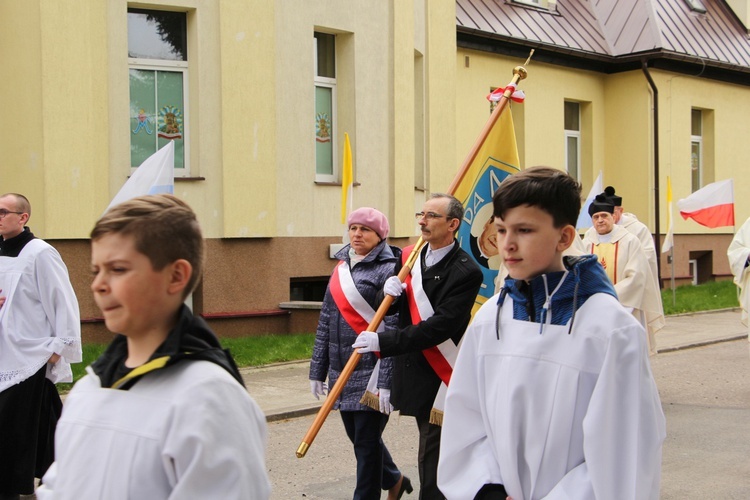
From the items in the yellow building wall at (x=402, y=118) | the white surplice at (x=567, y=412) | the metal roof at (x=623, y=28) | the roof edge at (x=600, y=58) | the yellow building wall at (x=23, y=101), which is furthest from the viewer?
the metal roof at (x=623, y=28)

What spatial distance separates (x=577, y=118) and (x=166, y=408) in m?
22.9

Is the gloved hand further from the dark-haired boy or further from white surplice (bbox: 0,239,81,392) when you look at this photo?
the dark-haired boy

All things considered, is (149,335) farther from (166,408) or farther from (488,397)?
(488,397)

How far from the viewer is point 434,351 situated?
17.8 ft

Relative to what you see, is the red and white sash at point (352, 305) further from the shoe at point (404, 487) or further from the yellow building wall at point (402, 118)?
the yellow building wall at point (402, 118)

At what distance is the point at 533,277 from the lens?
10.4 ft

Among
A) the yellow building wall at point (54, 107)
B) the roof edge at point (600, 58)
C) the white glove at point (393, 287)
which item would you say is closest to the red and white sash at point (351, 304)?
the white glove at point (393, 287)

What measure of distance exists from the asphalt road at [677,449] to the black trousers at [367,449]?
804 mm

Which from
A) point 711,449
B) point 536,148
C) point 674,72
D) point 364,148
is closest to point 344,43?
point 364,148

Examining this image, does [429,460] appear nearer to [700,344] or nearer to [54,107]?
[54,107]

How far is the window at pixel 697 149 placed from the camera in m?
25.8

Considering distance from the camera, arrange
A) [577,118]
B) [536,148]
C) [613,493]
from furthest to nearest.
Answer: [577,118]
[536,148]
[613,493]

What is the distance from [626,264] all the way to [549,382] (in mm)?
7358

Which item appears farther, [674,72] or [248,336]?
[674,72]
